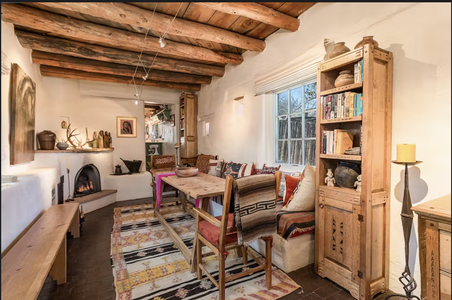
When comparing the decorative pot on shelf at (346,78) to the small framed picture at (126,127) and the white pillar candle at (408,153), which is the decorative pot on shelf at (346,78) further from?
the small framed picture at (126,127)

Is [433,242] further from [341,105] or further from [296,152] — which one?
[296,152]

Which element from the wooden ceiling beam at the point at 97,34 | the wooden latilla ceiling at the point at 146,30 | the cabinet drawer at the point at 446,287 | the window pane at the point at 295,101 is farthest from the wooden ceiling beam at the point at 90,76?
the cabinet drawer at the point at 446,287

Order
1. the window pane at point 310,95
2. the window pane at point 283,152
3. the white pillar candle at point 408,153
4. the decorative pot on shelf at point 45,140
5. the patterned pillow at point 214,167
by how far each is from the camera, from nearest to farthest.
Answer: the white pillar candle at point 408,153
the window pane at point 310,95
the window pane at point 283,152
the decorative pot on shelf at point 45,140
the patterned pillow at point 214,167

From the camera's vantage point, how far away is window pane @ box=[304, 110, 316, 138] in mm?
2728

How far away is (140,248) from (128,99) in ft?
14.1

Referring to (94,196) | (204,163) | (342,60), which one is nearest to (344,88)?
(342,60)

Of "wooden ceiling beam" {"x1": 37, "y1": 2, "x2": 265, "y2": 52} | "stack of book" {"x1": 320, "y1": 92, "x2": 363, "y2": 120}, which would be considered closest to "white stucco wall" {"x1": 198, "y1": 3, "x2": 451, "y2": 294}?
"stack of book" {"x1": 320, "y1": 92, "x2": 363, "y2": 120}

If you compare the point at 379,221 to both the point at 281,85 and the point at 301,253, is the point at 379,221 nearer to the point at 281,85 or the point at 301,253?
the point at 301,253

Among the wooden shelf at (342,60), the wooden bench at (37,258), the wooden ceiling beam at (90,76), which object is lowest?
the wooden bench at (37,258)

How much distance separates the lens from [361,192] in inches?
66.3

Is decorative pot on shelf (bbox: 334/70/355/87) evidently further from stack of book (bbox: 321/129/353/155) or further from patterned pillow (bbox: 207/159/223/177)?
patterned pillow (bbox: 207/159/223/177)

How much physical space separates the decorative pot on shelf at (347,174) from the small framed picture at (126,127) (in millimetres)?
5154

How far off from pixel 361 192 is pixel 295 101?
1.66m

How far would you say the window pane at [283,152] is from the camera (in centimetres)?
316
